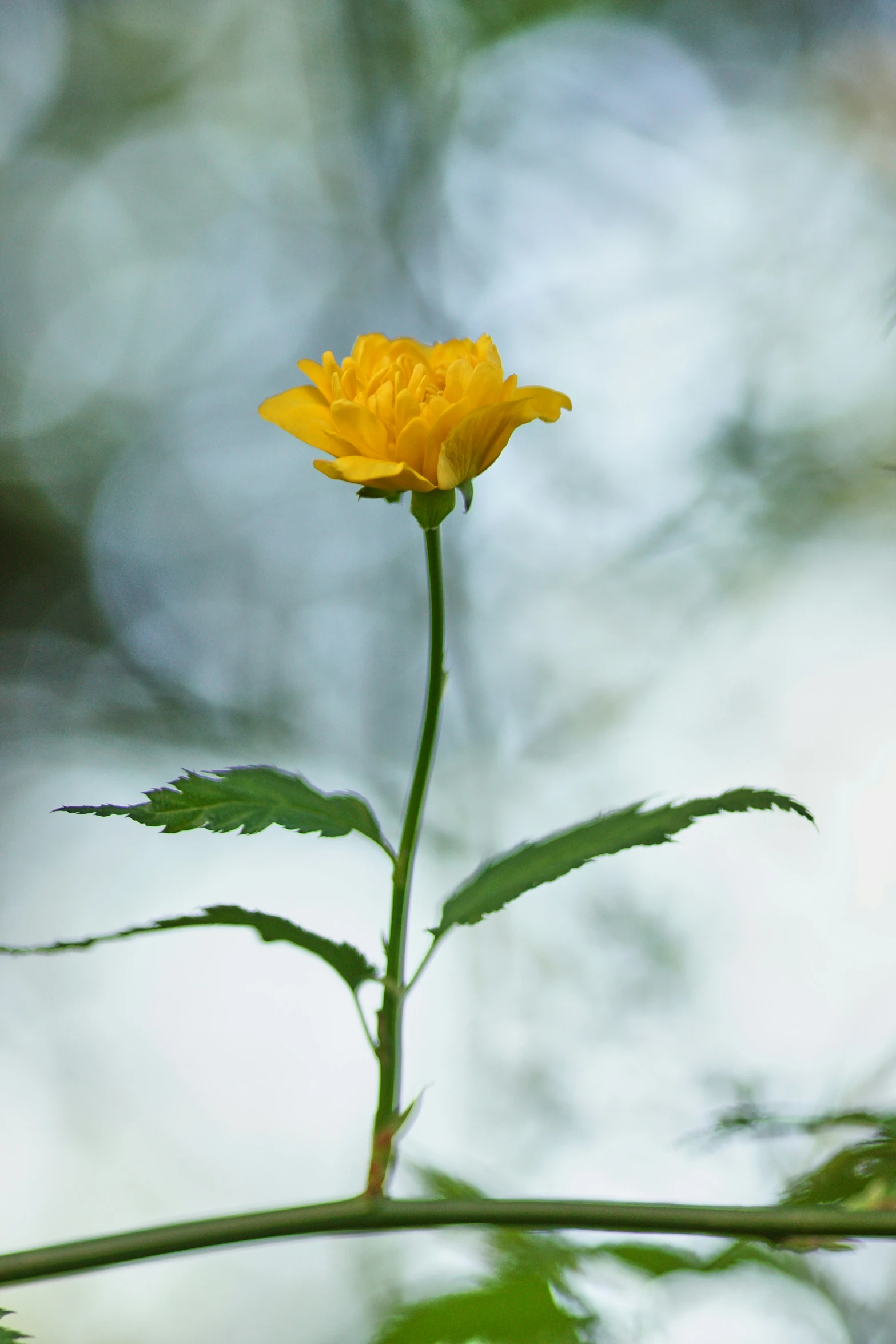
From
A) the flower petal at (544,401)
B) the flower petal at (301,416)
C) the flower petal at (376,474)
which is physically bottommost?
the flower petal at (376,474)

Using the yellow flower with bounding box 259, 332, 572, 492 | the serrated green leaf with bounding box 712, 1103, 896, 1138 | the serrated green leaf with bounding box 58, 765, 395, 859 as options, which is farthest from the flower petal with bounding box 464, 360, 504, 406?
the serrated green leaf with bounding box 712, 1103, 896, 1138

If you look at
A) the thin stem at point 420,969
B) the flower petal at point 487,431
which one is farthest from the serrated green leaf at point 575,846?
the flower petal at point 487,431

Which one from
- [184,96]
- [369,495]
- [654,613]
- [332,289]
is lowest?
[369,495]

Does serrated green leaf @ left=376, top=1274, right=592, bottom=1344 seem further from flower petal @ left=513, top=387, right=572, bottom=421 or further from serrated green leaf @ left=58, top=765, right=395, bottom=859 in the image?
flower petal @ left=513, top=387, right=572, bottom=421

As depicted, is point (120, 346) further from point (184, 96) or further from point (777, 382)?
point (777, 382)

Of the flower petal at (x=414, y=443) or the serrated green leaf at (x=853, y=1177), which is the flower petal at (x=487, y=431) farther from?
the serrated green leaf at (x=853, y=1177)

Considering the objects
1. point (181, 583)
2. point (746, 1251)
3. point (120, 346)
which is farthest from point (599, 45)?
point (746, 1251)
